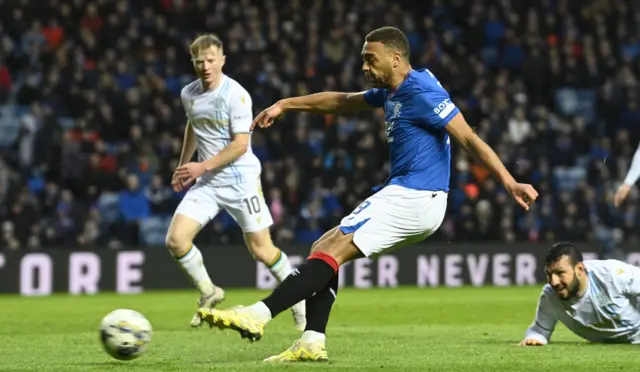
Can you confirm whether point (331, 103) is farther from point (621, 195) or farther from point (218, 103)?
point (621, 195)

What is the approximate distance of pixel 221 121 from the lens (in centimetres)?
1005

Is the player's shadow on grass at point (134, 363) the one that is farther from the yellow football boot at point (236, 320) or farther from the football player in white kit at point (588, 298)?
the football player in white kit at point (588, 298)

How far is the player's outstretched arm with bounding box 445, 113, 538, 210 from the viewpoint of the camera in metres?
6.59

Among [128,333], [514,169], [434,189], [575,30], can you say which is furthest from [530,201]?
[575,30]

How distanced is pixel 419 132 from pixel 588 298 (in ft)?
6.45

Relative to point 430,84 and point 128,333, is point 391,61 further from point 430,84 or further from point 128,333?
point 128,333

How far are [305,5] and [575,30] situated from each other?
544cm

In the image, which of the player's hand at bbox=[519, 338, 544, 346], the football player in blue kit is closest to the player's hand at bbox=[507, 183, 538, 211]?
the football player in blue kit

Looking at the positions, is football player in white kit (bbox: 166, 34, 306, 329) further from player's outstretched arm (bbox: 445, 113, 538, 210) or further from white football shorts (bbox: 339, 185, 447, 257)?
player's outstretched arm (bbox: 445, 113, 538, 210)

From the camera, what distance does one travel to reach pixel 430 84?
7219 millimetres

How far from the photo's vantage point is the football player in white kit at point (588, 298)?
8.15m

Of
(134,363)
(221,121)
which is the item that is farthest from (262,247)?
(134,363)

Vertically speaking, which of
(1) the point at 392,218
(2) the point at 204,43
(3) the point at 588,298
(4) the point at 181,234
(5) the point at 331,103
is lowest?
(3) the point at 588,298

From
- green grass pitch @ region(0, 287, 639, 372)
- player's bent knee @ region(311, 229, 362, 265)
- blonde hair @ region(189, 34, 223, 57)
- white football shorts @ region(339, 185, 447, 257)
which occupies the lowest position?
green grass pitch @ region(0, 287, 639, 372)
